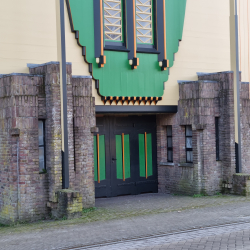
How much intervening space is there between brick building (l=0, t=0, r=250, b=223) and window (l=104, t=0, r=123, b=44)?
3 cm

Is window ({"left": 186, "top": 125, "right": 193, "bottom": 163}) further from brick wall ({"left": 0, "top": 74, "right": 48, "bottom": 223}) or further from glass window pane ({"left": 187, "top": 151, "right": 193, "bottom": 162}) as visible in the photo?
brick wall ({"left": 0, "top": 74, "right": 48, "bottom": 223})

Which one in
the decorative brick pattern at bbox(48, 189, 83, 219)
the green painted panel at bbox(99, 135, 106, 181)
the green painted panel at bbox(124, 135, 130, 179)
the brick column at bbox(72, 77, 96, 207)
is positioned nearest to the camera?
the decorative brick pattern at bbox(48, 189, 83, 219)

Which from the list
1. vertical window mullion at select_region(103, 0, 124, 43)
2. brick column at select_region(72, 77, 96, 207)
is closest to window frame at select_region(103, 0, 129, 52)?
vertical window mullion at select_region(103, 0, 124, 43)

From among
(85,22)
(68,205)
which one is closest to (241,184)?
(68,205)

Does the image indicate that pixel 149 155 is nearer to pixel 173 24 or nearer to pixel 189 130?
pixel 189 130

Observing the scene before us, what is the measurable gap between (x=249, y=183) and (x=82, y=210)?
17.7 feet

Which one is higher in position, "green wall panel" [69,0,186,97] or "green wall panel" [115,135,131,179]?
"green wall panel" [69,0,186,97]

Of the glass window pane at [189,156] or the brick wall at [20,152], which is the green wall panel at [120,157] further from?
the brick wall at [20,152]

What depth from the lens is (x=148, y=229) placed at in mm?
9602

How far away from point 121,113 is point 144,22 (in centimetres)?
295

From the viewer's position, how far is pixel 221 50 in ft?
50.2

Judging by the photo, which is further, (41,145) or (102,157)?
(102,157)

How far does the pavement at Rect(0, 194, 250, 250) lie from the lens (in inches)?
333

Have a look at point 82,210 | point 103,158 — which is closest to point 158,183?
point 103,158
